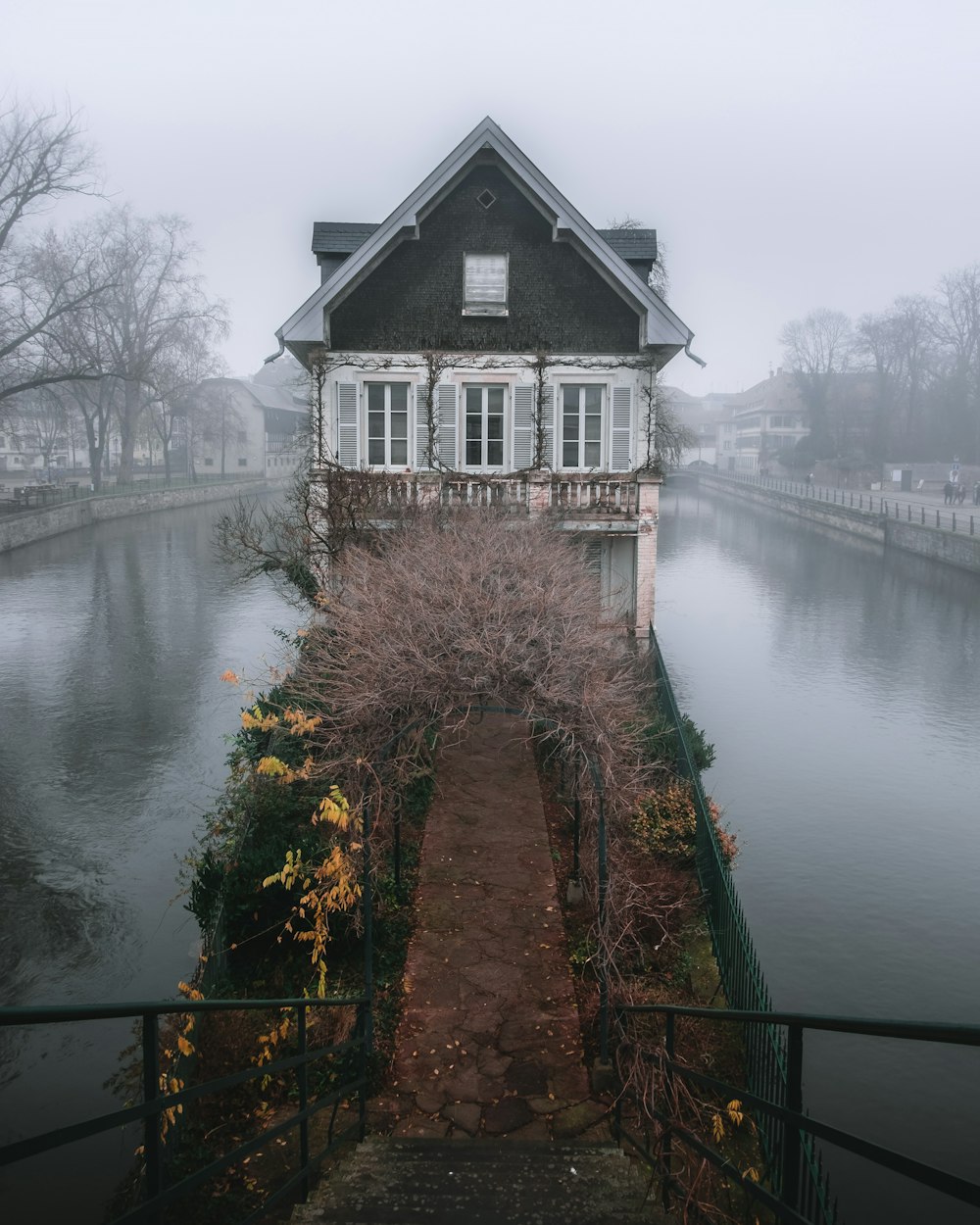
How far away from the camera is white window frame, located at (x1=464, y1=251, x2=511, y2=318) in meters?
20.8

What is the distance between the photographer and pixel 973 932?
11898mm

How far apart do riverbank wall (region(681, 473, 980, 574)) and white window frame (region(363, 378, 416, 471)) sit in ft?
86.4

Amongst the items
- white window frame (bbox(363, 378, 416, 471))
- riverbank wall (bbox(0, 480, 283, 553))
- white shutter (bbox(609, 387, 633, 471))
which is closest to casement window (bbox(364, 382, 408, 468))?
white window frame (bbox(363, 378, 416, 471))

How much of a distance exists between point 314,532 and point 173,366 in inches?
1928

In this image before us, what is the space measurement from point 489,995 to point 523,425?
572 inches

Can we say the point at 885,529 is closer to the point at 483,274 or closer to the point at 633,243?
the point at 633,243

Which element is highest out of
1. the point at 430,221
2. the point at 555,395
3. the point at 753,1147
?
the point at 430,221

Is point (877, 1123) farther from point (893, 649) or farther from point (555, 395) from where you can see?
point (893, 649)

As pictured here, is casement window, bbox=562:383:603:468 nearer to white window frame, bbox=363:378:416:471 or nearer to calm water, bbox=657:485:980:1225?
white window frame, bbox=363:378:416:471

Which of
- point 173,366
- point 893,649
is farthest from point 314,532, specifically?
point 173,366

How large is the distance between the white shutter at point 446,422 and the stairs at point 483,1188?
16.4m

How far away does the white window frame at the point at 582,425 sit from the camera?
832 inches

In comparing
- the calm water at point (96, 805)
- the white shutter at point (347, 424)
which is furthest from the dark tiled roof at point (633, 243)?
the calm water at point (96, 805)

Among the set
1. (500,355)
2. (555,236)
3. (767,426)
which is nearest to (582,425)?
(500,355)
